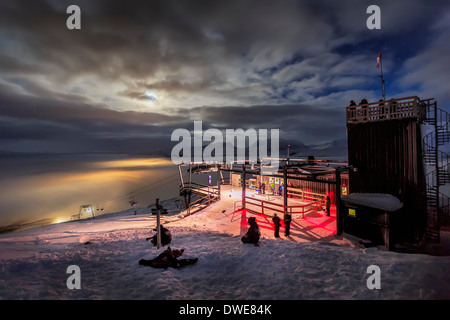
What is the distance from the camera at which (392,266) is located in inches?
253

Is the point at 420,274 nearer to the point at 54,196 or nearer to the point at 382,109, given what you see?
the point at 382,109

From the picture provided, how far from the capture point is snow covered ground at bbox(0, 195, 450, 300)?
5.44 metres

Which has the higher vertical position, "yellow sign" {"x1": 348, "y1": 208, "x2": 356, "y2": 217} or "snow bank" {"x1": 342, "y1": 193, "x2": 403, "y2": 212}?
"snow bank" {"x1": 342, "y1": 193, "x2": 403, "y2": 212}

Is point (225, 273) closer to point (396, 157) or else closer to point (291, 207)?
point (291, 207)

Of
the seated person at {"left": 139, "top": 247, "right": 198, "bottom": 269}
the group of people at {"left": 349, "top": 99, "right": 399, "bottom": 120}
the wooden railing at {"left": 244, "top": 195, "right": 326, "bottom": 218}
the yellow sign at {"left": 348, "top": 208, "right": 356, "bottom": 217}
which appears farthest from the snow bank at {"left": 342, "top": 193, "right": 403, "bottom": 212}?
the seated person at {"left": 139, "top": 247, "right": 198, "bottom": 269}

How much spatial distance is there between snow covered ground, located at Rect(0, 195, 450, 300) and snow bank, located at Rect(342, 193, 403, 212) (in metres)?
3.90

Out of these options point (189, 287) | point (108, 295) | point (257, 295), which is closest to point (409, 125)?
point (257, 295)

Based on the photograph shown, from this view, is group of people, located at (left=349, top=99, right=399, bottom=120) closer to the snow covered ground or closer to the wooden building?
the wooden building

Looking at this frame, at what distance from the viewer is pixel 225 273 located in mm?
6836

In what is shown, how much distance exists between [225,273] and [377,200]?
967cm

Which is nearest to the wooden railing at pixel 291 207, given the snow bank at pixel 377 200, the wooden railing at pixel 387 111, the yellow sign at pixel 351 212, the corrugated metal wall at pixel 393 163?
the yellow sign at pixel 351 212

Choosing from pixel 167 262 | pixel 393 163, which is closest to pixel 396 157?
pixel 393 163

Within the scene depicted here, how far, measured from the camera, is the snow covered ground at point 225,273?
5.44m
